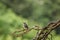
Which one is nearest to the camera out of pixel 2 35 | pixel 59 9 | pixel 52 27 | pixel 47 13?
pixel 52 27

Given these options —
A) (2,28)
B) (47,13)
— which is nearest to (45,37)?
(2,28)

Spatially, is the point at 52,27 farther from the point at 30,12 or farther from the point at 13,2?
the point at 13,2

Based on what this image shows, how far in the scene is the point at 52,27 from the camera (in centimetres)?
63

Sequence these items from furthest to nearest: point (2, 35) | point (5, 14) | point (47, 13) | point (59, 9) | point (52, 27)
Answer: point (59, 9) < point (47, 13) < point (5, 14) < point (2, 35) < point (52, 27)

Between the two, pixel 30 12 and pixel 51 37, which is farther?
pixel 30 12

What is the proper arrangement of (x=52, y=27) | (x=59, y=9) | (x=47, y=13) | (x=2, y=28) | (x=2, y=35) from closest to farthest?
(x=52, y=27) < (x=2, y=35) < (x=2, y=28) < (x=47, y=13) < (x=59, y=9)

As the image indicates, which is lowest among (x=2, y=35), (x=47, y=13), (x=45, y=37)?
(x=45, y=37)

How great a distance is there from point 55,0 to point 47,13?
81cm

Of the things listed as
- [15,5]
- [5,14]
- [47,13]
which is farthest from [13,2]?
[5,14]

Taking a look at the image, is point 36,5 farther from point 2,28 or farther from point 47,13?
point 2,28

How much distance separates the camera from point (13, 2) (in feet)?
18.7

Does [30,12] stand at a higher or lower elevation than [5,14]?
higher

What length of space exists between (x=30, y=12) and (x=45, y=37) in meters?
4.66

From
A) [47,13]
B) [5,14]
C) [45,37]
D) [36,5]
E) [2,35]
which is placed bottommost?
[45,37]
